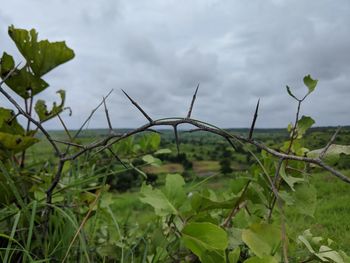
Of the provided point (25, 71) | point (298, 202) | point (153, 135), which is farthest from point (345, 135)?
point (25, 71)

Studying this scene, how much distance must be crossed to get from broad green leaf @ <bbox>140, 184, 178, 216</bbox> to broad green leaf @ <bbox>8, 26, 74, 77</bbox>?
0.67m

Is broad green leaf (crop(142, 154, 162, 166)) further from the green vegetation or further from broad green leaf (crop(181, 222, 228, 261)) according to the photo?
broad green leaf (crop(181, 222, 228, 261))

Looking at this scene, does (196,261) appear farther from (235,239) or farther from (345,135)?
(345,135)

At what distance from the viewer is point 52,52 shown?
62.8 inches

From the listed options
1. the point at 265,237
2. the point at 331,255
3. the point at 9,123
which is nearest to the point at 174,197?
the point at 265,237

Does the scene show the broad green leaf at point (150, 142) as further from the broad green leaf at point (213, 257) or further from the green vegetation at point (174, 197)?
the broad green leaf at point (213, 257)

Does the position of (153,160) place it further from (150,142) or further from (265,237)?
(265,237)

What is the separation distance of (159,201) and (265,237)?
42 centimetres

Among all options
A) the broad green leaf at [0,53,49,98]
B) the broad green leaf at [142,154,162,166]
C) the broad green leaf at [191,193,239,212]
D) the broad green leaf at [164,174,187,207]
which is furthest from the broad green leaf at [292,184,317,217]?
the broad green leaf at [0,53,49,98]

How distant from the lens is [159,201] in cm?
131

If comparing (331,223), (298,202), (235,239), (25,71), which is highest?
(25,71)

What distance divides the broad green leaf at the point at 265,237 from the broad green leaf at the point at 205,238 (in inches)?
2.6

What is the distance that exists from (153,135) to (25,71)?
2.30ft

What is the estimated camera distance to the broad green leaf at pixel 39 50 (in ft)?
5.09
